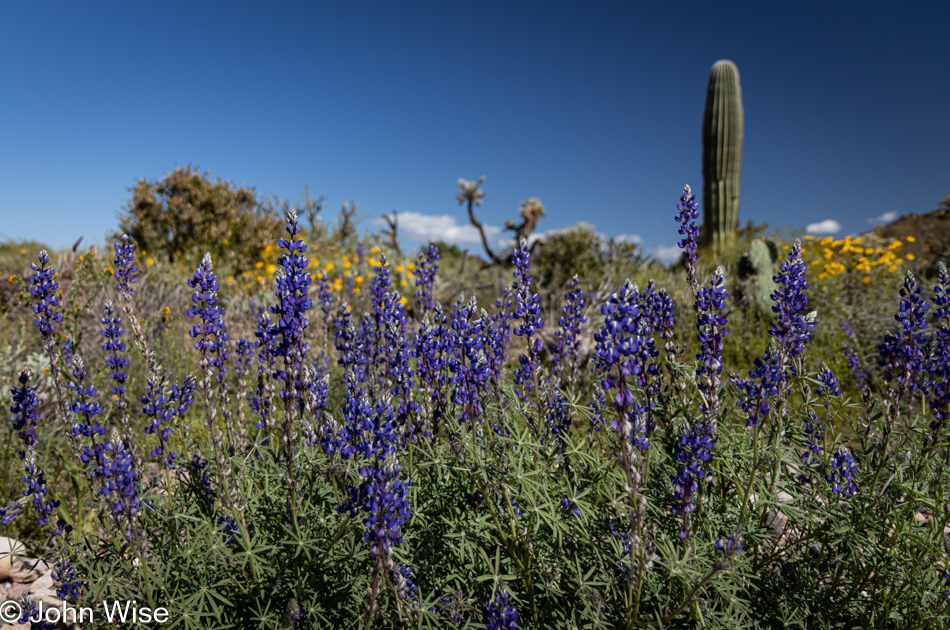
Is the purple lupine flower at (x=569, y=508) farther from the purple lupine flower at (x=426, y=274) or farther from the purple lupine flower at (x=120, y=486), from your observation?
the purple lupine flower at (x=426, y=274)

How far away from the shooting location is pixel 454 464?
8.20 feet

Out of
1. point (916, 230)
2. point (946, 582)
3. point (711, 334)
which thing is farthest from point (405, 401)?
point (916, 230)

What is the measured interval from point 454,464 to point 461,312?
0.76 metres

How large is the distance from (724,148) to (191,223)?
1631 cm

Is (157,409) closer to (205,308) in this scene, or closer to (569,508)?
(205,308)

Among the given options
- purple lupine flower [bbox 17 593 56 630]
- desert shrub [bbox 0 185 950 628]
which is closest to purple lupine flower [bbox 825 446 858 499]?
desert shrub [bbox 0 185 950 628]

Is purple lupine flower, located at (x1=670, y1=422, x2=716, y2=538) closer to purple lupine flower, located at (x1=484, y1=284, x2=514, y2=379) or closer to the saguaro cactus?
purple lupine flower, located at (x1=484, y1=284, x2=514, y2=379)

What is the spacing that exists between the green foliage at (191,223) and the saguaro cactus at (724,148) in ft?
45.5

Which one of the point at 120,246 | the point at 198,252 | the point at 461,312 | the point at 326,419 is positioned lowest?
the point at 326,419

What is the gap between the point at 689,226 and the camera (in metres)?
2.53

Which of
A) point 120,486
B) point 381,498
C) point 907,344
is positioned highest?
point 907,344

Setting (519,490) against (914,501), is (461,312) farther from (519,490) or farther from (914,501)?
(914,501)

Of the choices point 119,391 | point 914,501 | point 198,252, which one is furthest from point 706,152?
point 119,391

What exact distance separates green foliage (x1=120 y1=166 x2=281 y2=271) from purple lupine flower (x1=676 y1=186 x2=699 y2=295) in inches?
523
